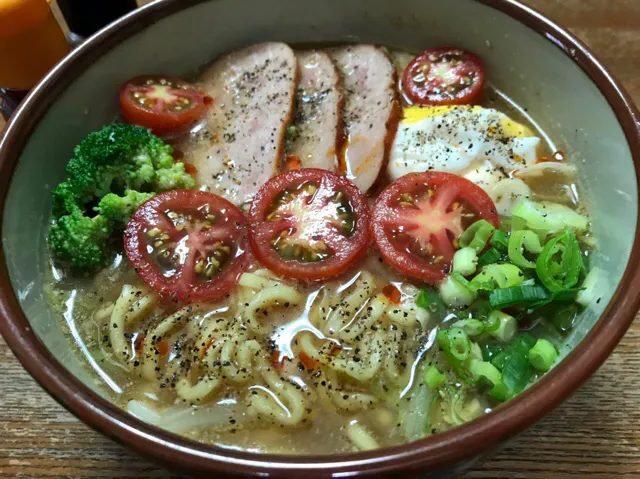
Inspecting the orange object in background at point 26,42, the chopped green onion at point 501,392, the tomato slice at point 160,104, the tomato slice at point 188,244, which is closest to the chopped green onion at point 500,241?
the chopped green onion at point 501,392

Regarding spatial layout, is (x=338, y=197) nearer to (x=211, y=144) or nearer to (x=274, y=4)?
(x=211, y=144)

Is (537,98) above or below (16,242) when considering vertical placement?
below

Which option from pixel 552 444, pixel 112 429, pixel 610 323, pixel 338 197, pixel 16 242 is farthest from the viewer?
pixel 338 197

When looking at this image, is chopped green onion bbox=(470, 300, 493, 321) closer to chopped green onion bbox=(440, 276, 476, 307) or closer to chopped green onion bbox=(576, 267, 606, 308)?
chopped green onion bbox=(440, 276, 476, 307)

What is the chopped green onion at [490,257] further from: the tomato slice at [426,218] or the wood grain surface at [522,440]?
the wood grain surface at [522,440]

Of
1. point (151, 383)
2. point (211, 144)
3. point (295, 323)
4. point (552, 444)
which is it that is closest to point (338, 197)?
point (295, 323)

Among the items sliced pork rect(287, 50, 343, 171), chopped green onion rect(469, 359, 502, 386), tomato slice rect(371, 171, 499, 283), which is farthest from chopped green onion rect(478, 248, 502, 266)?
sliced pork rect(287, 50, 343, 171)
